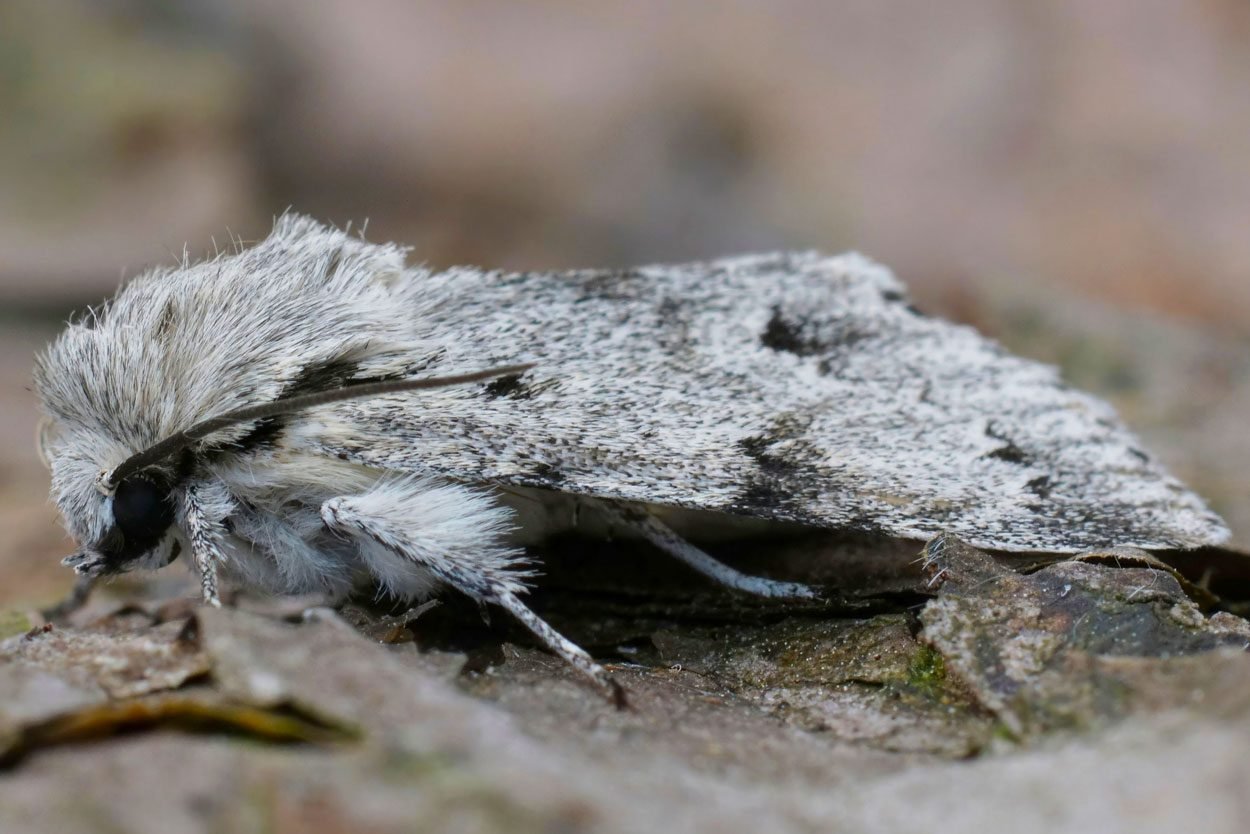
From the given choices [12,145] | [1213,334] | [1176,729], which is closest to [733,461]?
[1176,729]

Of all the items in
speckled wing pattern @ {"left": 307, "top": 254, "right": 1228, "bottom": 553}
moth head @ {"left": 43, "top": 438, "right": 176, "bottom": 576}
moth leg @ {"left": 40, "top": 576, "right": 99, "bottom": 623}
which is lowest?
moth leg @ {"left": 40, "top": 576, "right": 99, "bottom": 623}

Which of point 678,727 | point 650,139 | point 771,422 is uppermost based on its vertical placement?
point 650,139

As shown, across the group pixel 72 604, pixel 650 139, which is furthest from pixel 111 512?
pixel 650 139

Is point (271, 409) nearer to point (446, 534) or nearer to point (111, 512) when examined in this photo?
point (446, 534)

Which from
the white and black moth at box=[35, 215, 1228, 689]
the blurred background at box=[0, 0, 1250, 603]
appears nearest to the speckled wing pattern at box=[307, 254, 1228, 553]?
the white and black moth at box=[35, 215, 1228, 689]

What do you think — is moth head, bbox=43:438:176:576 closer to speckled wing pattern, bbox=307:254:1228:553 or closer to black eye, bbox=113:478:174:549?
black eye, bbox=113:478:174:549

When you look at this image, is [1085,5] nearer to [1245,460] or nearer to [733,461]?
[1245,460]
